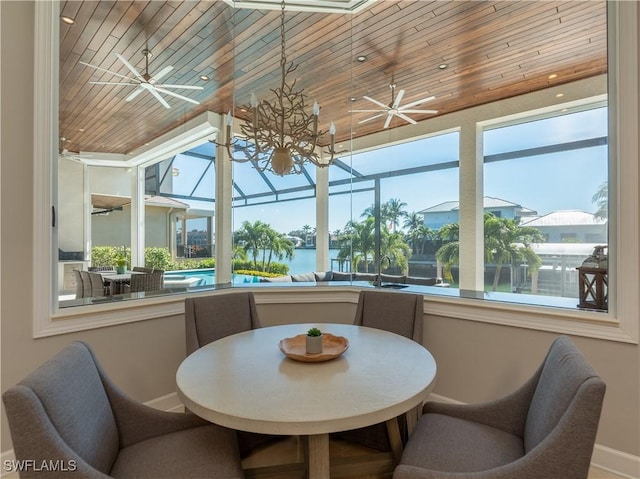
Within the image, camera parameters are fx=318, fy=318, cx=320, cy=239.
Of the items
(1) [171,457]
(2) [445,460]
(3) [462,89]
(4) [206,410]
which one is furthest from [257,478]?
(3) [462,89]

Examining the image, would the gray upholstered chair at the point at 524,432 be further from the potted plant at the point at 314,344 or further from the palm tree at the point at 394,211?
the palm tree at the point at 394,211

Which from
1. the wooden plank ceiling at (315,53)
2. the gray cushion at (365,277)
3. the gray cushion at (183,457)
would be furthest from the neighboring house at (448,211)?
the gray cushion at (183,457)

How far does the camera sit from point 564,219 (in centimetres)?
426

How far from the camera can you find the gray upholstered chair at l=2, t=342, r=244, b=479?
837mm

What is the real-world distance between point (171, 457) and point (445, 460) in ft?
3.39

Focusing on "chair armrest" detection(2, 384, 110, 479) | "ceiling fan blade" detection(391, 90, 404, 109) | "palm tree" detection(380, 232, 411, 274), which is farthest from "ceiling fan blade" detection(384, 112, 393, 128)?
"chair armrest" detection(2, 384, 110, 479)

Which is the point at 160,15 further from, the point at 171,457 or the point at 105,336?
the point at 171,457

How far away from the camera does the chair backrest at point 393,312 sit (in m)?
2.19

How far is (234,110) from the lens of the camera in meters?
3.78

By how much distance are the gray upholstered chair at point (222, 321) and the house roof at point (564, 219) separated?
3.48 meters

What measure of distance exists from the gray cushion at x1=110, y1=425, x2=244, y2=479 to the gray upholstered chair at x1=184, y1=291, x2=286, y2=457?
2.15 ft

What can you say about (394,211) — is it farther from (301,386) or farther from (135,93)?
(301,386)

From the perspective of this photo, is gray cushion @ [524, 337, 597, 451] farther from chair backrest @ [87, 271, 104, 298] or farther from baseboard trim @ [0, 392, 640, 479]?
chair backrest @ [87, 271, 104, 298]

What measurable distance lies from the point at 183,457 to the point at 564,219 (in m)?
4.99
